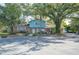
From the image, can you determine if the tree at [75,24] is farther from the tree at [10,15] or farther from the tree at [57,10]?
the tree at [10,15]

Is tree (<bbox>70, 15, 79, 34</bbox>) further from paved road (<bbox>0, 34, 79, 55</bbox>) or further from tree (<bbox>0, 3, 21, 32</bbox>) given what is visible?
tree (<bbox>0, 3, 21, 32</bbox>)

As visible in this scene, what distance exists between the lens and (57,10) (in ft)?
14.3

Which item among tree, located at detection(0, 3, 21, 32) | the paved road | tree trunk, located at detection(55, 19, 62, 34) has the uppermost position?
tree, located at detection(0, 3, 21, 32)

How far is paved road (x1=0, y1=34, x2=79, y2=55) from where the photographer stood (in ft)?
14.1

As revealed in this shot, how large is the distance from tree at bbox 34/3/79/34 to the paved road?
16cm

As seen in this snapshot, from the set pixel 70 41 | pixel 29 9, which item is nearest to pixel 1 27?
pixel 29 9

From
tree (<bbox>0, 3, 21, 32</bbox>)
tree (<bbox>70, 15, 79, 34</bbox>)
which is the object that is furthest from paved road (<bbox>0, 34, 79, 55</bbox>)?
tree (<bbox>0, 3, 21, 32</bbox>)

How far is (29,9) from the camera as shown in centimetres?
437

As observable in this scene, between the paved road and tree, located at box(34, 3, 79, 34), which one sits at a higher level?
tree, located at box(34, 3, 79, 34)

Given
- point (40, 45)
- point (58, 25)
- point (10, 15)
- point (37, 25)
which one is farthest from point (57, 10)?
point (10, 15)

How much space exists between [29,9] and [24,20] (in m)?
0.17

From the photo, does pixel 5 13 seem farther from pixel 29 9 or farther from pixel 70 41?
pixel 70 41

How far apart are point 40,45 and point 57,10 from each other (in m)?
0.52
